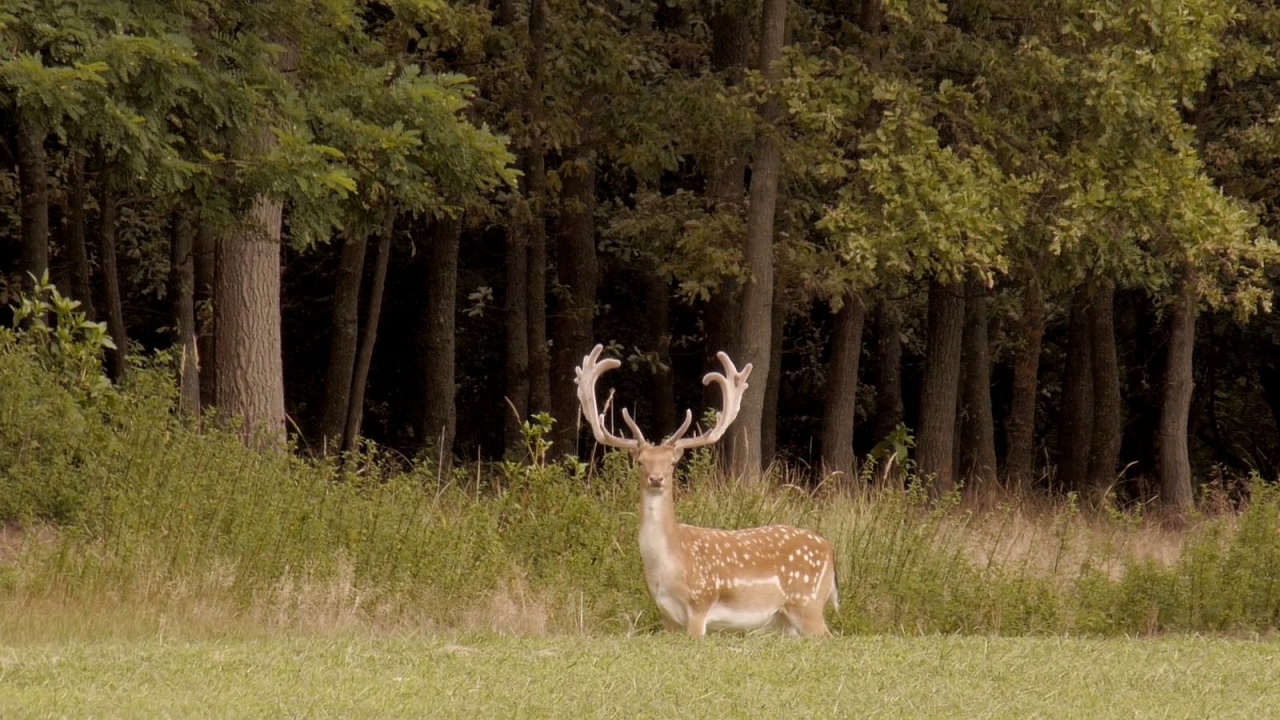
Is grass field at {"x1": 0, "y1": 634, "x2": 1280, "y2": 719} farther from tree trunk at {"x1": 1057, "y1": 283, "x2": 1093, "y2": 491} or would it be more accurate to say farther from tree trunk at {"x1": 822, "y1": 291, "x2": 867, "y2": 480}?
tree trunk at {"x1": 1057, "y1": 283, "x2": 1093, "y2": 491}

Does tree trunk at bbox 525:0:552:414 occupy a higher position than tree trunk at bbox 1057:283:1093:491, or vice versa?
tree trunk at bbox 525:0:552:414

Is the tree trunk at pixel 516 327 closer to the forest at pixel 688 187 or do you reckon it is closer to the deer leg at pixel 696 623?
the forest at pixel 688 187

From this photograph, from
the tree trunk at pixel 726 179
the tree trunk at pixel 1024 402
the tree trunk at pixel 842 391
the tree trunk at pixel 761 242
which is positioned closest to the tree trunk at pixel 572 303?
the tree trunk at pixel 726 179

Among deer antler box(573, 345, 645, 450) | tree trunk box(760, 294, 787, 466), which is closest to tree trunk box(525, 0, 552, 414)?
tree trunk box(760, 294, 787, 466)

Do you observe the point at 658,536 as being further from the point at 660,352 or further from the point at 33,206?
the point at 660,352

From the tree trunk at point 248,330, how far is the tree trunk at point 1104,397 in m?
12.4

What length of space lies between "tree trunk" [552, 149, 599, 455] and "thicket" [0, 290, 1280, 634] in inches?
385

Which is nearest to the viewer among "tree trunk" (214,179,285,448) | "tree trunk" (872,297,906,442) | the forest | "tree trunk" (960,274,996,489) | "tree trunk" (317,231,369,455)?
the forest

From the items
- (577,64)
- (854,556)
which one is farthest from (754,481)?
(577,64)

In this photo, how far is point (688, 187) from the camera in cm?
2731

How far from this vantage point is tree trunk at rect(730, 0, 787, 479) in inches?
722

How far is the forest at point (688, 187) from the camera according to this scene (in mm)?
14008

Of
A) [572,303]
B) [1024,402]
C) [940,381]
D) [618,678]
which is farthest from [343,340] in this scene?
[618,678]

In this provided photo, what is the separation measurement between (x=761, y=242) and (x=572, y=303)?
597 centimetres
